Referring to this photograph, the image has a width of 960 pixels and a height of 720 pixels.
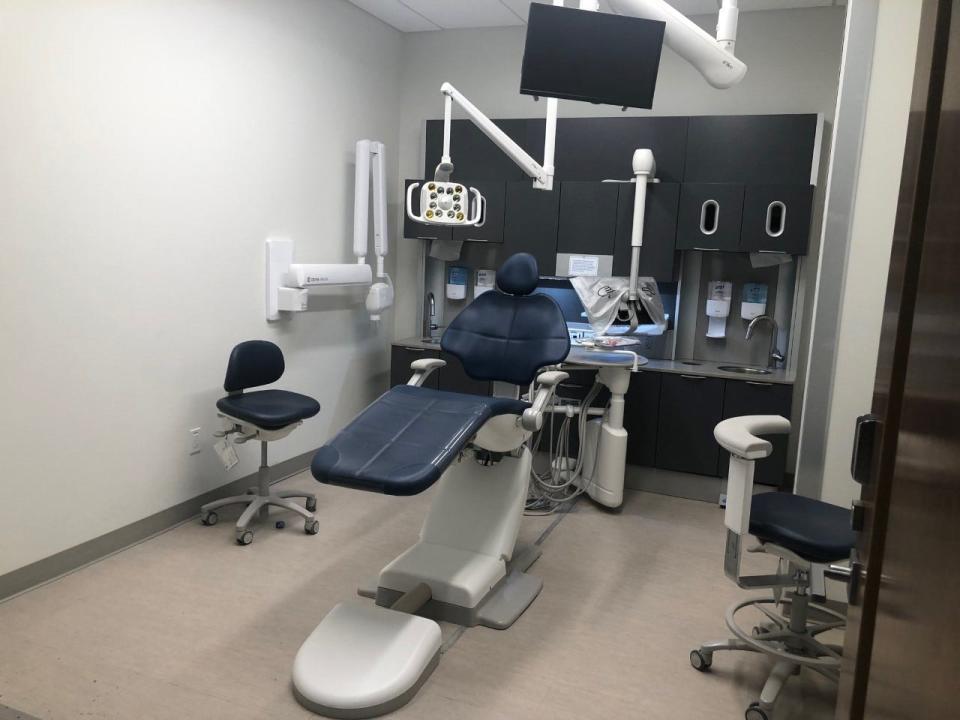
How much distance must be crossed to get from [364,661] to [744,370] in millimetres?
3137

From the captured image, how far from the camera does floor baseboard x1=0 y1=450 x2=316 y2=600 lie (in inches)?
117

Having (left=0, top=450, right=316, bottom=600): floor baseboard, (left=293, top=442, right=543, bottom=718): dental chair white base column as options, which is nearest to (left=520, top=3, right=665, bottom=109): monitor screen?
(left=293, top=442, right=543, bottom=718): dental chair white base column

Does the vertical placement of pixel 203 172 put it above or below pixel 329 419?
above

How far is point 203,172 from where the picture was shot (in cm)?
374

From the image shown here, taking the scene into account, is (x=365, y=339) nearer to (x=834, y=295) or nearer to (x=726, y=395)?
(x=726, y=395)

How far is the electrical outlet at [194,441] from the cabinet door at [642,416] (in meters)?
2.47

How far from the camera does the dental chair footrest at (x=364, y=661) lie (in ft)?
7.54

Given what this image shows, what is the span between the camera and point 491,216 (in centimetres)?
504

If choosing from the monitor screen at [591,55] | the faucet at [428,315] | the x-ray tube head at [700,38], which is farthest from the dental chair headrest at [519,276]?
the faucet at [428,315]

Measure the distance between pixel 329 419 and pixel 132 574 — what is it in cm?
195

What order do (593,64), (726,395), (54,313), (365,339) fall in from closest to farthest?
1. (593,64)
2. (54,313)
3. (726,395)
4. (365,339)

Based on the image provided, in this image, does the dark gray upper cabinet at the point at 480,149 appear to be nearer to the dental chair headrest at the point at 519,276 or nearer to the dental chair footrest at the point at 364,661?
the dental chair headrest at the point at 519,276

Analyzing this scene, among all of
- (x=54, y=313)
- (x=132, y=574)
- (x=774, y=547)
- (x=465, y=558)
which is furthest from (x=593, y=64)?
(x=132, y=574)

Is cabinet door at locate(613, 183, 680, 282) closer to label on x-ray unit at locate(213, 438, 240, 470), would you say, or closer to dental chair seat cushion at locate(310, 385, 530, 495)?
Answer: dental chair seat cushion at locate(310, 385, 530, 495)
